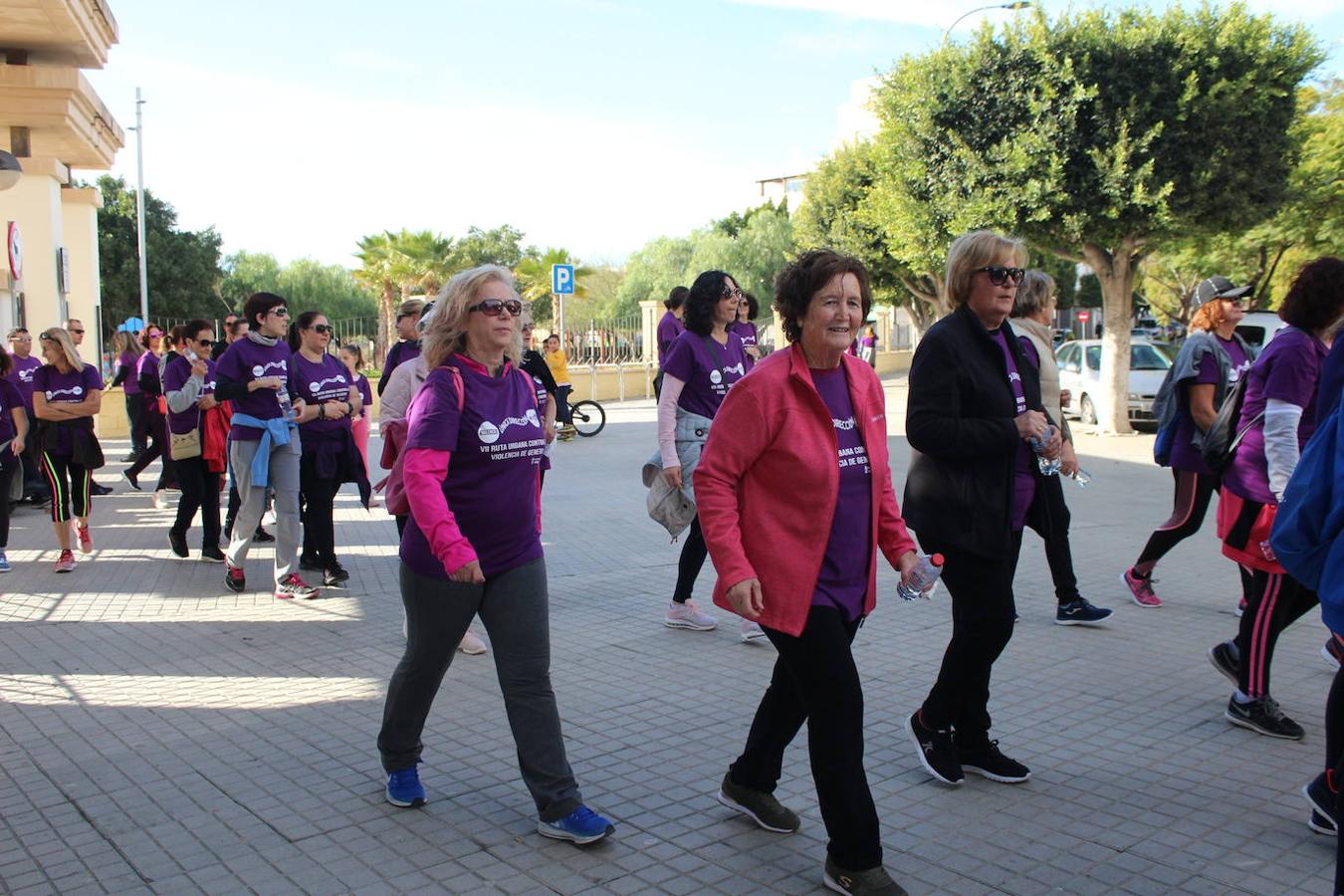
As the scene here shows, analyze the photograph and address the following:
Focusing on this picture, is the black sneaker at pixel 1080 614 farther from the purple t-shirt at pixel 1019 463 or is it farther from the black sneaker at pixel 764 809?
the black sneaker at pixel 764 809

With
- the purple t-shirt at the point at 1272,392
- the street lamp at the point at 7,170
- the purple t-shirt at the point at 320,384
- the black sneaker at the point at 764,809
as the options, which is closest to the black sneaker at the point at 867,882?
the black sneaker at the point at 764,809

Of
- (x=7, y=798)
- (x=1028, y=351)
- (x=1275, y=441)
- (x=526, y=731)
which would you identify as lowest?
(x=7, y=798)

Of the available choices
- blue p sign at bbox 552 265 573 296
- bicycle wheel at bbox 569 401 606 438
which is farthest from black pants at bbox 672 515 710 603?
blue p sign at bbox 552 265 573 296

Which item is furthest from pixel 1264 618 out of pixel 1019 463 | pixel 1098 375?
pixel 1098 375

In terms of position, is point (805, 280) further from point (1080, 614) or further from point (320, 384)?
point (320, 384)

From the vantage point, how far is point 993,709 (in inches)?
199

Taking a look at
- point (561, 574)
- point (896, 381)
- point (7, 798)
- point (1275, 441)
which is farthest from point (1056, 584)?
point (896, 381)

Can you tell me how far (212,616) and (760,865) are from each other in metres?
4.76

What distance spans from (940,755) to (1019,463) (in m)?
1.21

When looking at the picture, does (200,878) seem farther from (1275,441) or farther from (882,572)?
(882,572)

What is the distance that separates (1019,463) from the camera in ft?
15.1

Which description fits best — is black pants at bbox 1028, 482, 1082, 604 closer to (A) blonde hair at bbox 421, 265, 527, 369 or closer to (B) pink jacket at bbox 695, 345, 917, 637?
(B) pink jacket at bbox 695, 345, 917, 637

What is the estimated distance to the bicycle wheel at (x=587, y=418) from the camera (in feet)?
67.3

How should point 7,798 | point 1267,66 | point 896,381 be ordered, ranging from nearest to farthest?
1. point 7,798
2. point 1267,66
3. point 896,381
